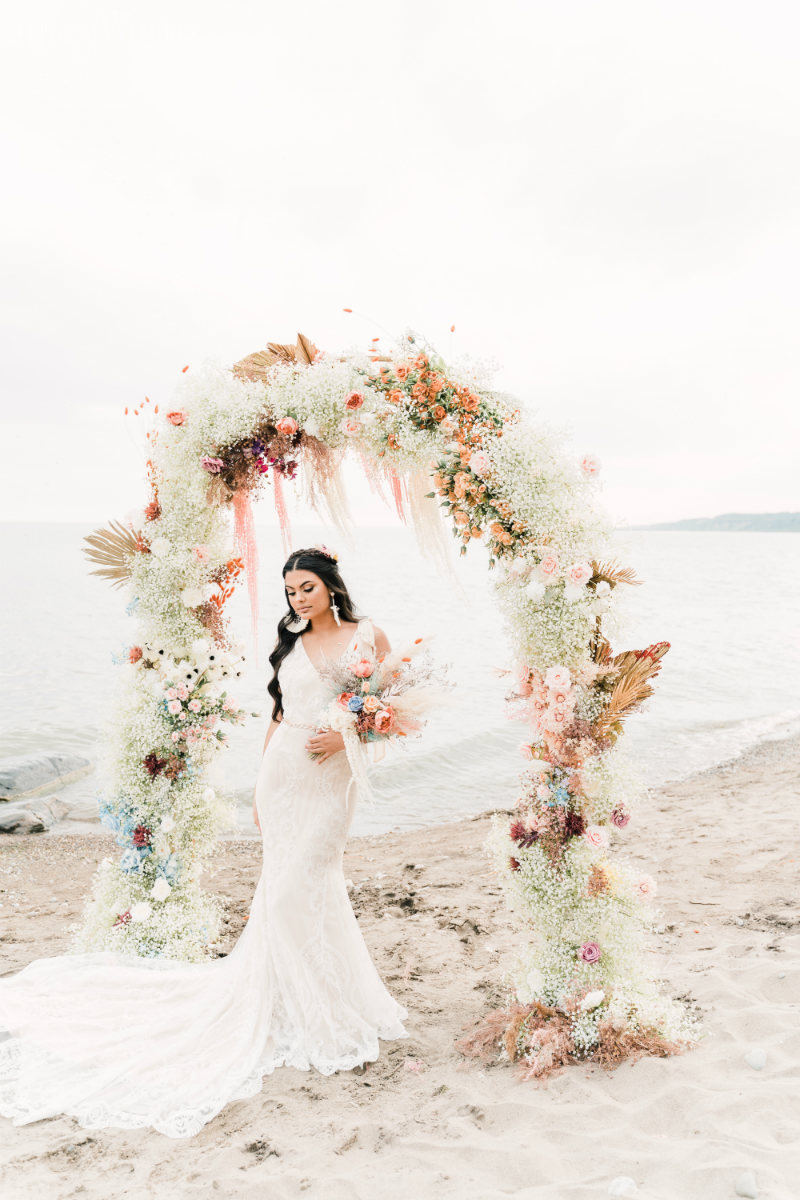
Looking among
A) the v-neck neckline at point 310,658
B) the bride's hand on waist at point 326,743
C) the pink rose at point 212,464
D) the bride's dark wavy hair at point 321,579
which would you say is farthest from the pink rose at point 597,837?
the pink rose at point 212,464

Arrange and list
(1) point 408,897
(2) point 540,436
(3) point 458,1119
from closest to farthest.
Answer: (3) point 458,1119 < (2) point 540,436 < (1) point 408,897

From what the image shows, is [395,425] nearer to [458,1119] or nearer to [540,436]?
[540,436]

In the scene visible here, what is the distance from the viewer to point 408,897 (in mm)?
7309

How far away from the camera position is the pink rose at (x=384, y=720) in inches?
169

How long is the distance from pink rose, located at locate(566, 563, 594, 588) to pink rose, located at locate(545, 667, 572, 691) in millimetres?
465

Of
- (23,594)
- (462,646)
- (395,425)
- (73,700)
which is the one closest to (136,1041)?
(395,425)

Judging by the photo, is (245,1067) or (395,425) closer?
(245,1067)

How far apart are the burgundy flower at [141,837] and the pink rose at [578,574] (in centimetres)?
356

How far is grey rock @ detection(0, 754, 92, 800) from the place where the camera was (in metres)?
11.7

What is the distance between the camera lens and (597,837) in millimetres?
4281

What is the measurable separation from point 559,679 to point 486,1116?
212cm

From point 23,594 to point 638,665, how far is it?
44329 mm

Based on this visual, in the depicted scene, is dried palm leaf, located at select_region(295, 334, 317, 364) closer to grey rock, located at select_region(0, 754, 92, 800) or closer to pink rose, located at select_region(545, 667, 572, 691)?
pink rose, located at select_region(545, 667, 572, 691)

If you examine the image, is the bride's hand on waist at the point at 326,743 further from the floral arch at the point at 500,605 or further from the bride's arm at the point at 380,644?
the floral arch at the point at 500,605
